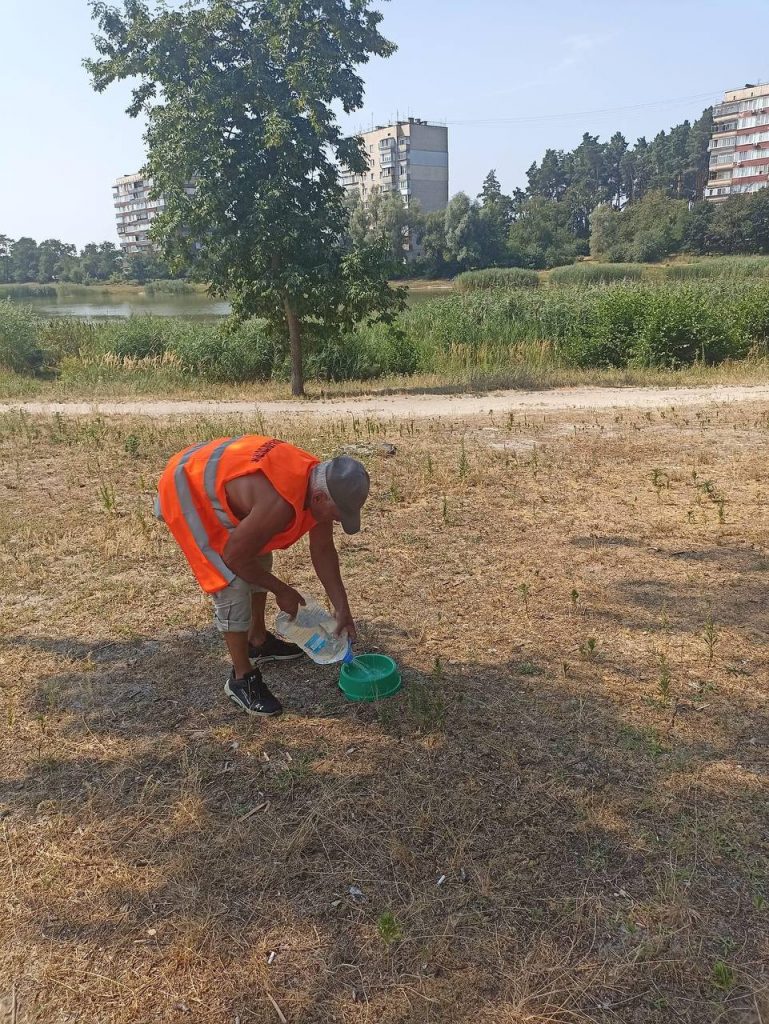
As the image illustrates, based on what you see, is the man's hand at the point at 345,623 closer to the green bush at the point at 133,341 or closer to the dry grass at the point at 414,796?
the dry grass at the point at 414,796

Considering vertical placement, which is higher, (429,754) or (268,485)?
(268,485)

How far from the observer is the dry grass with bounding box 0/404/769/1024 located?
80.8 inches

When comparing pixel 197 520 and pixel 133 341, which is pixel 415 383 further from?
pixel 197 520

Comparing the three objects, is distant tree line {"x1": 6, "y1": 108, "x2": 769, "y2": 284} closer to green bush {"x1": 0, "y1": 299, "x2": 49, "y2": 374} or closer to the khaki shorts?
green bush {"x1": 0, "y1": 299, "x2": 49, "y2": 374}

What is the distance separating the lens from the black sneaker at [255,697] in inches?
127

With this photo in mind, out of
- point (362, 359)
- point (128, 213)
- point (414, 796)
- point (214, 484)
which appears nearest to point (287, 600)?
point (214, 484)

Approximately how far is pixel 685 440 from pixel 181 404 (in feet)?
25.3

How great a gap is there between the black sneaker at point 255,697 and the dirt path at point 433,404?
735cm

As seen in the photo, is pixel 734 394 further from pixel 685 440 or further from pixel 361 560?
pixel 361 560

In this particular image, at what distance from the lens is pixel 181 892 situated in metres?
2.34

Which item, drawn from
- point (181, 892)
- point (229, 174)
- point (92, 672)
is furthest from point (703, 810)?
point (229, 174)

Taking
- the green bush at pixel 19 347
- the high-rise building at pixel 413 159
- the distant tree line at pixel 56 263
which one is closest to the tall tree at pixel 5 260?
the distant tree line at pixel 56 263

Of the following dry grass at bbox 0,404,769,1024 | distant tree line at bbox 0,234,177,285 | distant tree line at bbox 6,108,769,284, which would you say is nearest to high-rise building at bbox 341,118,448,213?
distant tree line at bbox 6,108,769,284

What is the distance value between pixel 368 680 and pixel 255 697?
1.61ft
